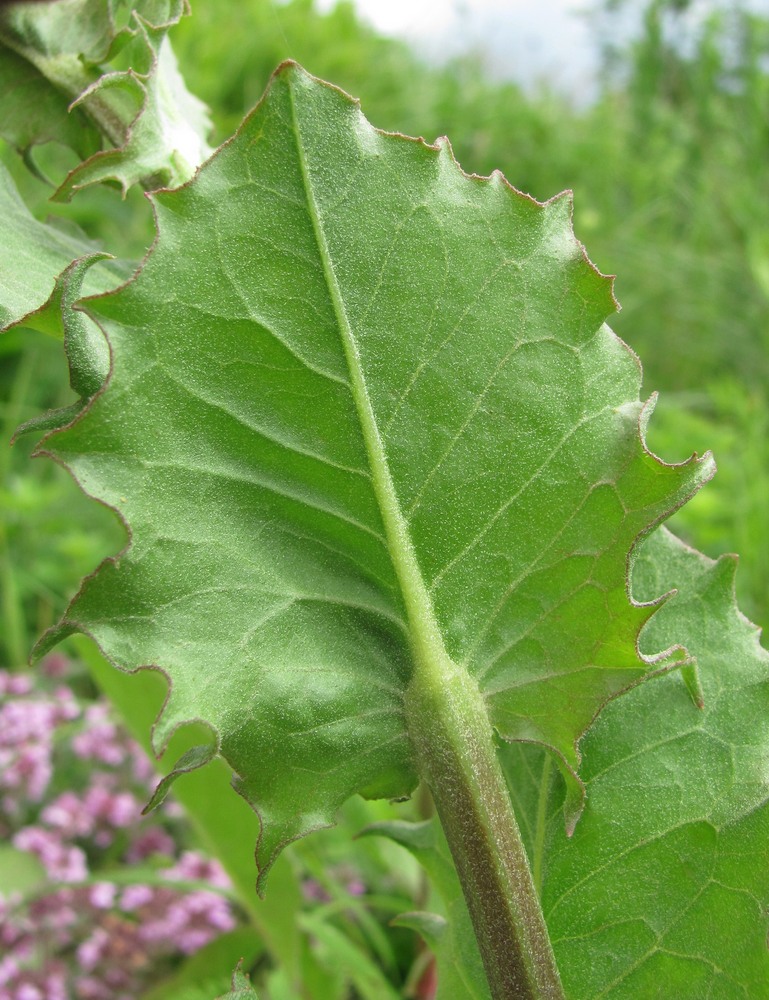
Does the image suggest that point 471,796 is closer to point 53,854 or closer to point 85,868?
point 53,854

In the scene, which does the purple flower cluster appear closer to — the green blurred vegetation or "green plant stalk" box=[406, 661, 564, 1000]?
the green blurred vegetation

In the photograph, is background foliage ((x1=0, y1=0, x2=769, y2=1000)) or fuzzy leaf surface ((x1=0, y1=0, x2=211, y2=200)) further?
background foliage ((x1=0, y1=0, x2=769, y2=1000))

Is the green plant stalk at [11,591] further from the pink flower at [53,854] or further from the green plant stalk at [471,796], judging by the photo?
the green plant stalk at [471,796]

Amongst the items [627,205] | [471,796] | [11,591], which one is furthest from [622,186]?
[471,796]

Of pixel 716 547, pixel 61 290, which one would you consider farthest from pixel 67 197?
pixel 716 547

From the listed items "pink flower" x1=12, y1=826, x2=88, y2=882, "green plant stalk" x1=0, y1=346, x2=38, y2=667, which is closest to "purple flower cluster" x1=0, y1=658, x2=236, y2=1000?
"pink flower" x1=12, y1=826, x2=88, y2=882

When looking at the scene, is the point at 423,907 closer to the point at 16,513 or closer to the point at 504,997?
the point at 504,997
